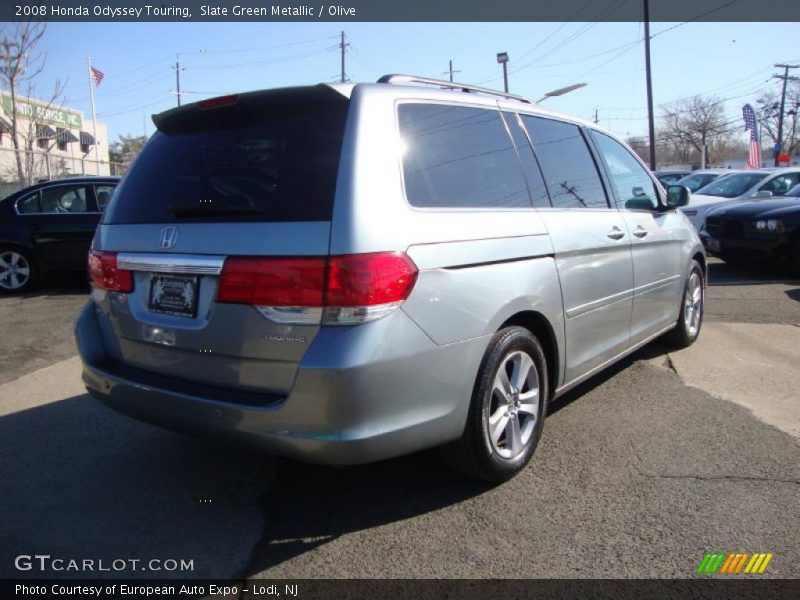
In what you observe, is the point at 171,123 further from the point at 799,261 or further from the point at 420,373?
the point at 799,261

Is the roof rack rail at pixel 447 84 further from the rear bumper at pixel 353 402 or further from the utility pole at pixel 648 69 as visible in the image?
the utility pole at pixel 648 69

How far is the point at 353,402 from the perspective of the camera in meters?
2.32

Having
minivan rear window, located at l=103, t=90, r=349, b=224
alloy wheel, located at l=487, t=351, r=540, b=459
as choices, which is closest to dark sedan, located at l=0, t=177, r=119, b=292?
minivan rear window, located at l=103, t=90, r=349, b=224

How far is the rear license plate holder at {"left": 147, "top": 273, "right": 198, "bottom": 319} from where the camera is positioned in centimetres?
260

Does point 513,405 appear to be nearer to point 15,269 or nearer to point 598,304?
point 598,304

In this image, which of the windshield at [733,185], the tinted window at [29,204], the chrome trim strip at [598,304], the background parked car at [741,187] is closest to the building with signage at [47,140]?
the tinted window at [29,204]

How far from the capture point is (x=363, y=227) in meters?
2.36

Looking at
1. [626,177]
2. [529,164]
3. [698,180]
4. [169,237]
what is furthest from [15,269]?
[698,180]

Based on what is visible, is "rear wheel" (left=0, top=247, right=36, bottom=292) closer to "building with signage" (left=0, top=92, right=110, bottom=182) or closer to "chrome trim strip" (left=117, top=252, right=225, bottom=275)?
"chrome trim strip" (left=117, top=252, right=225, bottom=275)

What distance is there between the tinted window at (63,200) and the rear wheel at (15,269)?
73cm

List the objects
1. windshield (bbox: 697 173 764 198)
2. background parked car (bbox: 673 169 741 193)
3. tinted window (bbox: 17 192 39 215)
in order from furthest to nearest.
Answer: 1. background parked car (bbox: 673 169 741 193)
2. windshield (bbox: 697 173 764 198)
3. tinted window (bbox: 17 192 39 215)

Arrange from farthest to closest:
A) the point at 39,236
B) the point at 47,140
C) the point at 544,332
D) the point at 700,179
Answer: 1. the point at 47,140
2. the point at 700,179
3. the point at 39,236
4. the point at 544,332

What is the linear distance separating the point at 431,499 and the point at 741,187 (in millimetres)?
12924

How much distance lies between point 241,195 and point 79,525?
5.49ft
